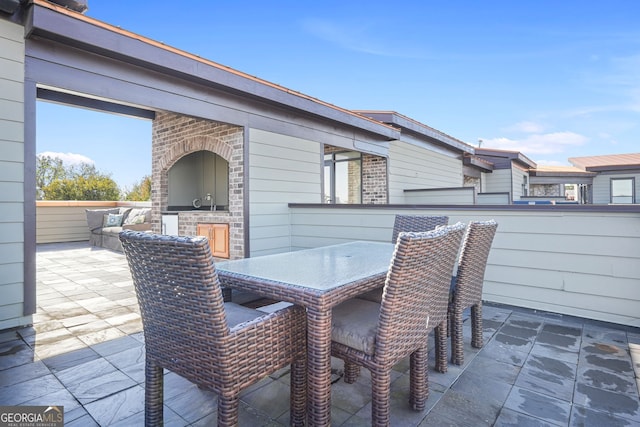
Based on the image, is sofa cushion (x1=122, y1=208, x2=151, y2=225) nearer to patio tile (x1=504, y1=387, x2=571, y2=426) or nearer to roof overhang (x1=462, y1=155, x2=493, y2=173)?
patio tile (x1=504, y1=387, x2=571, y2=426)

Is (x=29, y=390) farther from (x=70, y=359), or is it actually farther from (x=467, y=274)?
(x=467, y=274)

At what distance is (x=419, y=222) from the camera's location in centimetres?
310

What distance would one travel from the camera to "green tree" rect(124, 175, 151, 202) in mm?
18375

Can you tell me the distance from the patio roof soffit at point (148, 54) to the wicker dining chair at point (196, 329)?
235 cm

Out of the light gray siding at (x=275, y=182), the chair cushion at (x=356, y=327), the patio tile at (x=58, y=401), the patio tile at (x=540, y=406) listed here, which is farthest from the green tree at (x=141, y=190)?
the patio tile at (x=540, y=406)

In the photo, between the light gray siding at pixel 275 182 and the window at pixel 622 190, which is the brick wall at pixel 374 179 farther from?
the window at pixel 622 190

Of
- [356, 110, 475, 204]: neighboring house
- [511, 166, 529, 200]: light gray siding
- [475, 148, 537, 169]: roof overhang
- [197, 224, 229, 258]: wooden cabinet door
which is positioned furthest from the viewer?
[511, 166, 529, 200]: light gray siding

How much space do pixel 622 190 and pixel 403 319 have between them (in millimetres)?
17289


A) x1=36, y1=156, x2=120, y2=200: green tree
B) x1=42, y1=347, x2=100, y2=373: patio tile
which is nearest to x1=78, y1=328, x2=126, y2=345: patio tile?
x1=42, y1=347, x2=100, y2=373: patio tile

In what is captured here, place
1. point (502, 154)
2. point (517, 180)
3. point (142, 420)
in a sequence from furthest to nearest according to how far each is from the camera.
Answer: point (517, 180)
point (502, 154)
point (142, 420)

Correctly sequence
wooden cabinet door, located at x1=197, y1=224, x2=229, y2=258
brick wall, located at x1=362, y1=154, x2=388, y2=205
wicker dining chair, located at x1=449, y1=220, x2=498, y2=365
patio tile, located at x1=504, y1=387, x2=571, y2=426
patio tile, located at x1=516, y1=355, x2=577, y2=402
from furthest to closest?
brick wall, located at x1=362, y1=154, x2=388, y2=205
wooden cabinet door, located at x1=197, y1=224, x2=229, y2=258
wicker dining chair, located at x1=449, y1=220, x2=498, y2=365
patio tile, located at x1=516, y1=355, x2=577, y2=402
patio tile, located at x1=504, y1=387, x2=571, y2=426

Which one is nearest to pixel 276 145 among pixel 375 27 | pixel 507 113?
pixel 375 27

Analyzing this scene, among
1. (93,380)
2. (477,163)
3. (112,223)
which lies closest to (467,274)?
(93,380)

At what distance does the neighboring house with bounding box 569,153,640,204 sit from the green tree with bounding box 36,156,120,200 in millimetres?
20992
